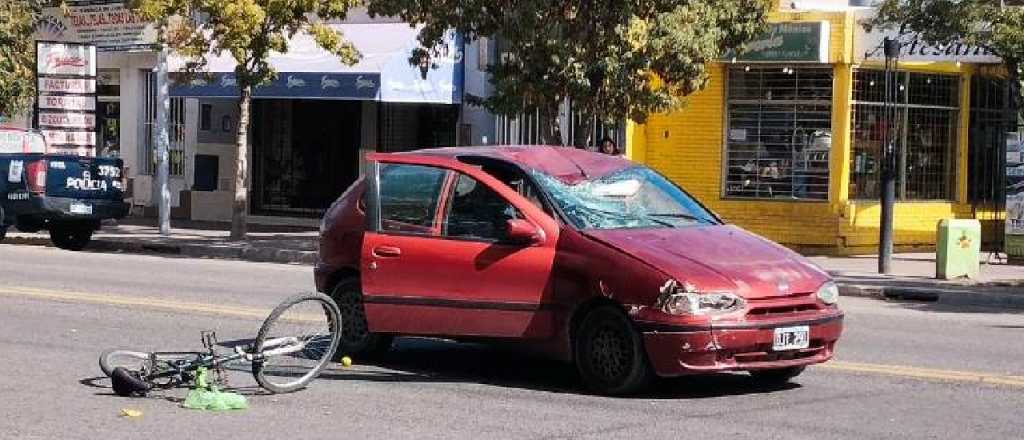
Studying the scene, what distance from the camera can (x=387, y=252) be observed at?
10945 mm

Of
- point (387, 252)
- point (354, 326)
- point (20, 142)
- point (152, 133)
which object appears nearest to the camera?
point (387, 252)

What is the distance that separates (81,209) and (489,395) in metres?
16.1

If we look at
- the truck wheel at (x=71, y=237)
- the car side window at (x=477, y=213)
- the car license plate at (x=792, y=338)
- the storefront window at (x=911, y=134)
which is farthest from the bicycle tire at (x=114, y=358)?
the storefront window at (x=911, y=134)

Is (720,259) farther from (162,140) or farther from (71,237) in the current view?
(162,140)

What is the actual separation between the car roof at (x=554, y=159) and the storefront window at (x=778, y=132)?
14776 mm

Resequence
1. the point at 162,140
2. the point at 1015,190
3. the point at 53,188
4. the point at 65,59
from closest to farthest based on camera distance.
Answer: the point at 1015,190
the point at 53,188
the point at 162,140
the point at 65,59

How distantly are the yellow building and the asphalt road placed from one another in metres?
10.6

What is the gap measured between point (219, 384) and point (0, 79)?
23967 mm

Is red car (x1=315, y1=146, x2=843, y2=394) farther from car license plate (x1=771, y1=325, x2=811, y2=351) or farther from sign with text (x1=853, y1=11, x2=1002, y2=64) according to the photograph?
sign with text (x1=853, y1=11, x2=1002, y2=64)

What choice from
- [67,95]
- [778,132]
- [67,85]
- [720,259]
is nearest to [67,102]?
[67,95]

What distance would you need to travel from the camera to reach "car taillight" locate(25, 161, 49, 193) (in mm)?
24312

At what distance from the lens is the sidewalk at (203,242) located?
24.7m

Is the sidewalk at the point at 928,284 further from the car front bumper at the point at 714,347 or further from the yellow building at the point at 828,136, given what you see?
the car front bumper at the point at 714,347

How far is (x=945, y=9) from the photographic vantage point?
20.4m
